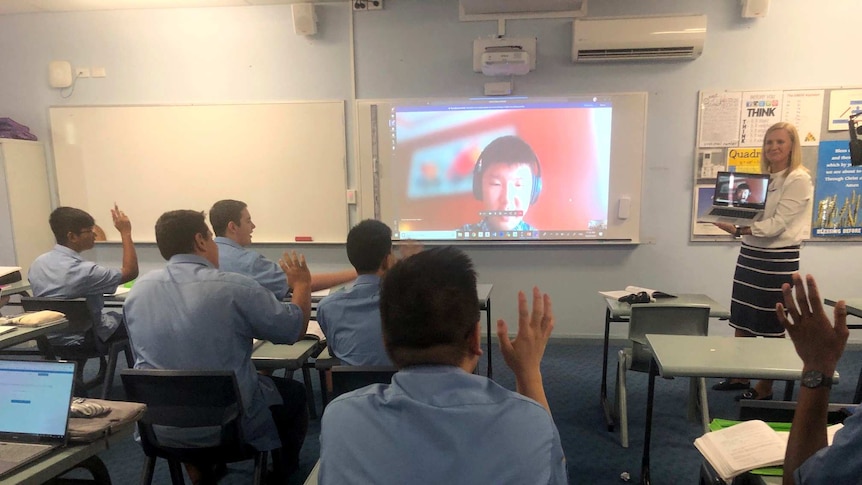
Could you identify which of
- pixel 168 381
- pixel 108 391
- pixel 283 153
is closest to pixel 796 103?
pixel 283 153

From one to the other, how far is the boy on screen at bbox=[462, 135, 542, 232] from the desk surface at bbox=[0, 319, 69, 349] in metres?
2.93

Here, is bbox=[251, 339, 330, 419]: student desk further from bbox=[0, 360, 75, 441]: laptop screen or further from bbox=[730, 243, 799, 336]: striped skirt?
bbox=[730, 243, 799, 336]: striped skirt

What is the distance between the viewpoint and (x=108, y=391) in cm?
321

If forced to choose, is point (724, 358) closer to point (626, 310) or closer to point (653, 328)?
point (653, 328)

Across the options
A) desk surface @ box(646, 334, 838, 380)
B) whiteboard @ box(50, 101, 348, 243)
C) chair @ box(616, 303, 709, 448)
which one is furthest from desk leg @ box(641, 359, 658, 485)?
whiteboard @ box(50, 101, 348, 243)

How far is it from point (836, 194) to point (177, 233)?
4.68m

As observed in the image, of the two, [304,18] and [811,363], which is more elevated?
[304,18]

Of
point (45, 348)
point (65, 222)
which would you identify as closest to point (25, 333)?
point (45, 348)

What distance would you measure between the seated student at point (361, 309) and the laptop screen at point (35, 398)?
34.3 inches

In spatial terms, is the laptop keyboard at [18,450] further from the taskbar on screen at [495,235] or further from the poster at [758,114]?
the poster at [758,114]

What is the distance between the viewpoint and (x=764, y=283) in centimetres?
295

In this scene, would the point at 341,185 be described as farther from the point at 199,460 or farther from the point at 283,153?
the point at 199,460

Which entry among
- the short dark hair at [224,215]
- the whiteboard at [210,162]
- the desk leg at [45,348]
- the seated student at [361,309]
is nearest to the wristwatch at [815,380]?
the seated student at [361,309]

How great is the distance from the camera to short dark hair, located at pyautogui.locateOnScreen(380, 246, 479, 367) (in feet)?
2.85
